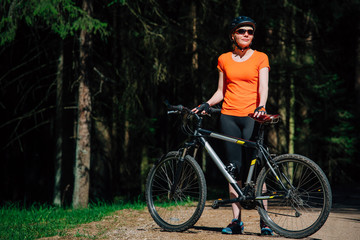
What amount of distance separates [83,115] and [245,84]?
511 cm

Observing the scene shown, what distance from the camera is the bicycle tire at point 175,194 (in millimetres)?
4711

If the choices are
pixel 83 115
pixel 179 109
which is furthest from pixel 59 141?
pixel 179 109

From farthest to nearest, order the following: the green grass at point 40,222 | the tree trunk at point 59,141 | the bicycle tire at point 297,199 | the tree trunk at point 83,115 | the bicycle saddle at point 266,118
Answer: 1. the tree trunk at point 59,141
2. the tree trunk at point 83,115
3. the green grass at point 40,222
4. the bicycle saddle at point 266,118
5. the bicycle tire at point 297,199

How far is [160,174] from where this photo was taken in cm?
502

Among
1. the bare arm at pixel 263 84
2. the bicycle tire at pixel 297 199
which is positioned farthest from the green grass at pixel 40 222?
the bare arm at pixel 263 84

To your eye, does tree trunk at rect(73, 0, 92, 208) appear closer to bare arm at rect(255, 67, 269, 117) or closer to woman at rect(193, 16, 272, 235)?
woman at rect(193, 16, 272, 235)

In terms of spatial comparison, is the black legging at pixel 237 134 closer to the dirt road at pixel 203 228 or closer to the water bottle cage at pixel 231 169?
the water bottle cage at pixel 231 169

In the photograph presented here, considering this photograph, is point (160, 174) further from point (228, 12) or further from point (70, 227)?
point (228, 12)

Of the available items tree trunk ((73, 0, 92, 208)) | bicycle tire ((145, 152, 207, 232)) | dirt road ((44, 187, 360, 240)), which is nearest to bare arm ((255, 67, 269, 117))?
bicycle tire ((145, 152, 207, 232))

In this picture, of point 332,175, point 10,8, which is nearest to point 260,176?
point 10,8

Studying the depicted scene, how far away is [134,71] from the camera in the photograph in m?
10.3

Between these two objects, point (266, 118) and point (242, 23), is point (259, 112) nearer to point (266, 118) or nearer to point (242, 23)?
point (266, 118)

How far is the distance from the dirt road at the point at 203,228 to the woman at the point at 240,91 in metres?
0.34

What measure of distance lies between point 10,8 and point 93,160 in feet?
16.7
